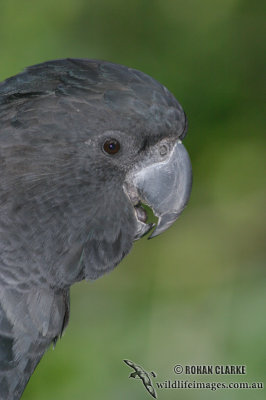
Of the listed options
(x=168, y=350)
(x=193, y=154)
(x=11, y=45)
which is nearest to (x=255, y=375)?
(x=168, y=350)

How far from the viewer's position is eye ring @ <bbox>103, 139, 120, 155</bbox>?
158 cm

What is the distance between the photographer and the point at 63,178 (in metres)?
1.56

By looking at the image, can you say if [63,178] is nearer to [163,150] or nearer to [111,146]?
[111,146]

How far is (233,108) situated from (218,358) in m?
1.30

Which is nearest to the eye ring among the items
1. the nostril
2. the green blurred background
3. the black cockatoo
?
the black cockatoo

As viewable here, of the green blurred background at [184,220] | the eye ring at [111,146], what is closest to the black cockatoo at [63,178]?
the eye ring at [111,146]

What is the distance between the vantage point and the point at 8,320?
154 centimetres

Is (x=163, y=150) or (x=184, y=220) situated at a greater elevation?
(x=163, y=150)

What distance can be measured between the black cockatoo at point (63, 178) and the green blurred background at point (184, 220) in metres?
1.15

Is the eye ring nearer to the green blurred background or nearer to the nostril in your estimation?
the nostril

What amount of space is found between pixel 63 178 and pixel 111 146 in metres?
0.16

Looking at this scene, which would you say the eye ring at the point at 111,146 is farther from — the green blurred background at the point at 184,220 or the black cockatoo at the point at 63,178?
the green blurred background at the point at 184,220

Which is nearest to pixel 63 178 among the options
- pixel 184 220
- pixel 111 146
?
pixel 111 146

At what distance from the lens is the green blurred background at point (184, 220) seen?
2.73m
